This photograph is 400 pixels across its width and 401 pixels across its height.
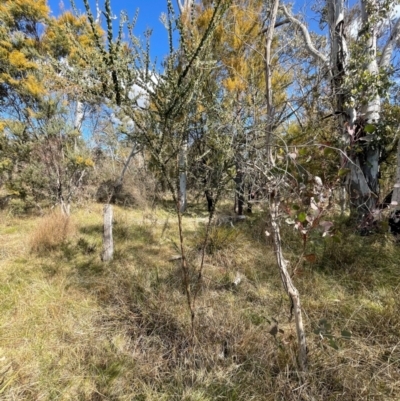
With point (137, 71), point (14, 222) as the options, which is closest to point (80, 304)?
point (137, 71)

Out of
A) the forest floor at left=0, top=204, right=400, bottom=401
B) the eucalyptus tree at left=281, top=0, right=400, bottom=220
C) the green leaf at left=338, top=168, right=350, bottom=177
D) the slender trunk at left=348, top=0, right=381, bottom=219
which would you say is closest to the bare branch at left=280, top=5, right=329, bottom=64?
the eucalyptus tree at left=281, top=0, right=400, bottom=220

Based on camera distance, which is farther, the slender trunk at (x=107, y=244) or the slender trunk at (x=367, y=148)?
the slender trunk at (x=367, y=148)

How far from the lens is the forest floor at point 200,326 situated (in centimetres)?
142

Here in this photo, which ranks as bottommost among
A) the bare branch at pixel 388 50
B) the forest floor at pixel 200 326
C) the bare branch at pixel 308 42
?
the forest floor at pixel 200 326

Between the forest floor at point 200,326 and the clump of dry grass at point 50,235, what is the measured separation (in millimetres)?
36

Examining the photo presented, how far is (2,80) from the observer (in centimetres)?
646

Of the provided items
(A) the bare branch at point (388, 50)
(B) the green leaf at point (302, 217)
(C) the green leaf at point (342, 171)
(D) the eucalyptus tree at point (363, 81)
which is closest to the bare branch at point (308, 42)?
(D) the eucalyptus tree at point (363, 81)

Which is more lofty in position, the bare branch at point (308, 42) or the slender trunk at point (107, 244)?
the bare branch at point (308, 42)

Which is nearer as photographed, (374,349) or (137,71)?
(137,71)

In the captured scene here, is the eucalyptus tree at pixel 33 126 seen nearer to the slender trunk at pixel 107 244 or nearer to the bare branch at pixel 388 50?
the slender trunk at pixel 107 244

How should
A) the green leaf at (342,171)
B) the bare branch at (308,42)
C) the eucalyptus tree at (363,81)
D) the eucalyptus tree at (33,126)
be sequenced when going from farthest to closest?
the eucalyptus tree at (33,126) < the bare branch at (308,42) < the eucalyptus tree at (363,81) < the green leaf at (342,171)

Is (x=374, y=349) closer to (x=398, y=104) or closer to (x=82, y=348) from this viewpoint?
(x=82, y=348)

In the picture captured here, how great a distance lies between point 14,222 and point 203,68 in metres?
5.81

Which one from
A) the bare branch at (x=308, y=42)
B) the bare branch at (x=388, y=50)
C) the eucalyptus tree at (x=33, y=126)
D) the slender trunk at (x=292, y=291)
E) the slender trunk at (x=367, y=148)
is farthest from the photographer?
the eucalyptus tree at (x=33, y=126)
